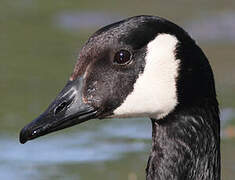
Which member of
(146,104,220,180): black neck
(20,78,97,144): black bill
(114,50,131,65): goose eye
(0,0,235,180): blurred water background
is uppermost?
(0,0,235,180): blurred water background

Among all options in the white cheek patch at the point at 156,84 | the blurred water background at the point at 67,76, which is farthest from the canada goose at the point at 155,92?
the blurred water background at the point at 67,76

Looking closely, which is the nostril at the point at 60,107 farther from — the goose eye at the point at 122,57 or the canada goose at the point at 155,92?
the goose eye at the point at 122,57

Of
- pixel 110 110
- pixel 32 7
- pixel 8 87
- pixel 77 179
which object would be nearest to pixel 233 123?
pixel 77 179

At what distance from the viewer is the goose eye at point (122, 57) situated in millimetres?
6039

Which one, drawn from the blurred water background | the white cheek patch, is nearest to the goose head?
the white cheek patch

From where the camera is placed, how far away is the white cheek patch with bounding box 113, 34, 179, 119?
5.99 meters

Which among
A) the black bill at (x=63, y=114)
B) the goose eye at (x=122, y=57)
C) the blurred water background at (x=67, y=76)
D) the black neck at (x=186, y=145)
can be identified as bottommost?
the black neck at (x=186, y=145)

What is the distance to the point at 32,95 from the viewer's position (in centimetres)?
1127

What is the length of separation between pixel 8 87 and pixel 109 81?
552 centimetres

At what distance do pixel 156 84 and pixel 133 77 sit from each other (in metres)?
0.20

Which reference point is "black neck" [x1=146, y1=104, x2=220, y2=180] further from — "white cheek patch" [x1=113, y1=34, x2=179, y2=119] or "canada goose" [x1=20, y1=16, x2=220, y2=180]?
"white cheek patch" [x1=113, y1=34, x2=179, y2=119]

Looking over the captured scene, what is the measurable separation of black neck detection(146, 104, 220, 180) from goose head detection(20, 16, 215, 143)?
9 cm

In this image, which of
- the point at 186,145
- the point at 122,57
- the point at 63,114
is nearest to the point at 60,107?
the point at 63,114

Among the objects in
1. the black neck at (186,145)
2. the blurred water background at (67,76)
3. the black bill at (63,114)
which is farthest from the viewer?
the blurred water background at (67,76)
